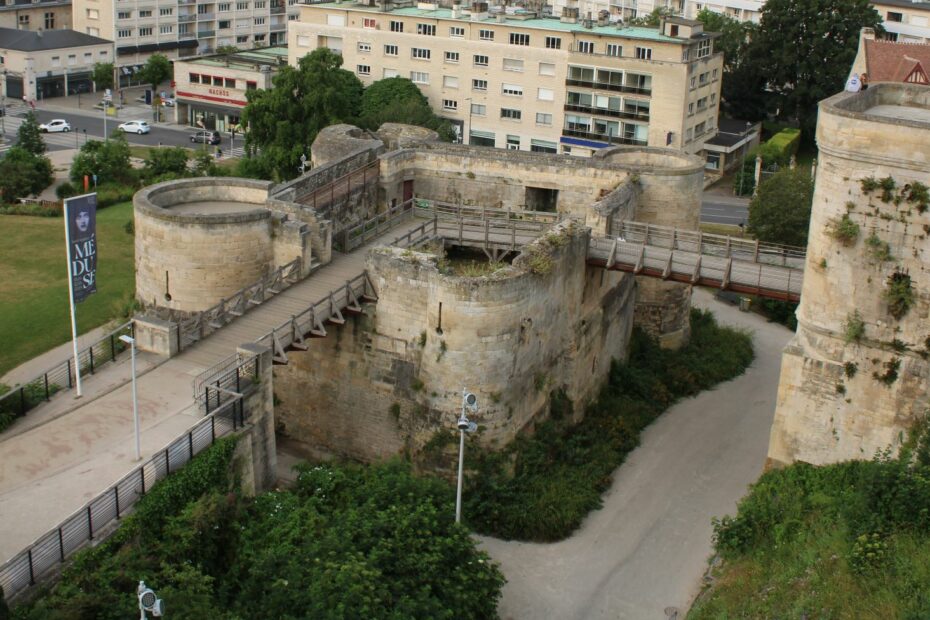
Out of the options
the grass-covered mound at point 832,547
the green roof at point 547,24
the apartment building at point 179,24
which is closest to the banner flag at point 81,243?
Answer: the grass-covered mound at point 832,547

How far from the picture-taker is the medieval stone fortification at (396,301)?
34125 millimetres

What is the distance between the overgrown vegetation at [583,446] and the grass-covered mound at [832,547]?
15.8ft

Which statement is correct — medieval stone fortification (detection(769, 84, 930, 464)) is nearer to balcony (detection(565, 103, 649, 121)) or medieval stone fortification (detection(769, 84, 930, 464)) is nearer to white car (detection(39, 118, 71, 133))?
balcony (detection(565, 103, 649, 121))

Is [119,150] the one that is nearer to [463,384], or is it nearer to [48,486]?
[463,384]

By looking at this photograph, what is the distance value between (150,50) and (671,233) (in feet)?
251

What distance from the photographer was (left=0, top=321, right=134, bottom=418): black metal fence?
29.7m

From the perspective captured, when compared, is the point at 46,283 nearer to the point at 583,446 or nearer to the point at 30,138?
the point at 30,138

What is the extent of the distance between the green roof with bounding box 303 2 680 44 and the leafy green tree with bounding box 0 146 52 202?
2409 centimetres

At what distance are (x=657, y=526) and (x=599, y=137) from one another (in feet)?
151

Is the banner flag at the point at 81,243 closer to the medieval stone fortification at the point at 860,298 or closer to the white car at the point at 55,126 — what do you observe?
the medieval stone fortification at the point at 860,298

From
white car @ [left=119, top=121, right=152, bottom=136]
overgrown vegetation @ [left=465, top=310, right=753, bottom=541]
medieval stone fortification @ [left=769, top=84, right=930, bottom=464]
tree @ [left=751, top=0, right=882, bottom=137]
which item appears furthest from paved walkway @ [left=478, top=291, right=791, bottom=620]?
white car @ [left=119, top=121, right=152, bottom=136]

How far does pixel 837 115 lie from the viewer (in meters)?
30.9

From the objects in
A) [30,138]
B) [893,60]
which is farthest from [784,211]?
[30,138]

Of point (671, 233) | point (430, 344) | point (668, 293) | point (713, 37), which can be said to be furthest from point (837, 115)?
point (713, 37)
